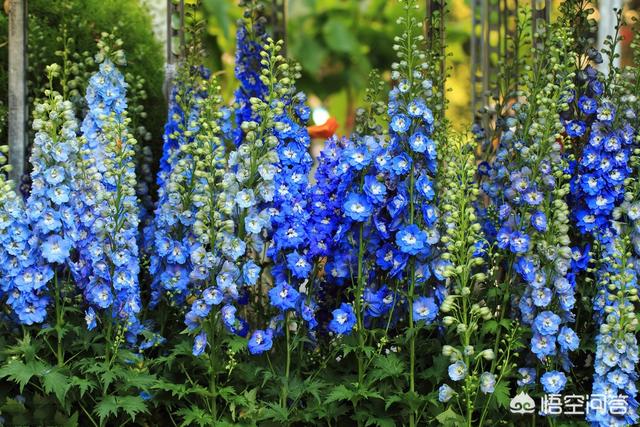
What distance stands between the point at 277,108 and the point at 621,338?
5.21ft

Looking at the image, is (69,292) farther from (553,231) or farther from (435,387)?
(553,231)

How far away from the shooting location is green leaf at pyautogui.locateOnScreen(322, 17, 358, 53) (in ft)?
33.0

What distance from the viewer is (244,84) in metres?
4.94

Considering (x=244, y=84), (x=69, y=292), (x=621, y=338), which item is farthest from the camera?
(x=244, y=84)

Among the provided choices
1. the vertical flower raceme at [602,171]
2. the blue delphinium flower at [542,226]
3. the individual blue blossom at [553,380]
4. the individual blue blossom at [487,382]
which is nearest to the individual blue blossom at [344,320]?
the individual blue blossom at [487,382]

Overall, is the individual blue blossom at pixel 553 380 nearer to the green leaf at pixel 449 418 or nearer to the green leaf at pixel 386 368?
the green leaf at pixel 449 418

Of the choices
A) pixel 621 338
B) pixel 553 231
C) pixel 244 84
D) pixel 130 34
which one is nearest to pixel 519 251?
pixel 553 231

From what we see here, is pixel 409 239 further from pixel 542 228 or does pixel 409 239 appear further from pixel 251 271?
pixel 251 271

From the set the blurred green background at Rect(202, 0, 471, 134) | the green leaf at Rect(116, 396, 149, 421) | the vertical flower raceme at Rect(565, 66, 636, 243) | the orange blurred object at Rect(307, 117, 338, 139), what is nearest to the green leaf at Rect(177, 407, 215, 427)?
the green leaf at Rect(116, 396, 149, 421)

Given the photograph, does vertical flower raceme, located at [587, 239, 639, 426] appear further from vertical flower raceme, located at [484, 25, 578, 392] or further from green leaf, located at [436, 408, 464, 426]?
green leaf, located at [436, 408, 464, 426]

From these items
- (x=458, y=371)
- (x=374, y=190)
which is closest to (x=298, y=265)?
(x=374, y=190)

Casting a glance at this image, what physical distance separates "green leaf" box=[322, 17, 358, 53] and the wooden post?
5.53m

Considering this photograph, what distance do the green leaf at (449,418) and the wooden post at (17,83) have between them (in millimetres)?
2300

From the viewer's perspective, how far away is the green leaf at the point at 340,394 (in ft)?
12.8
